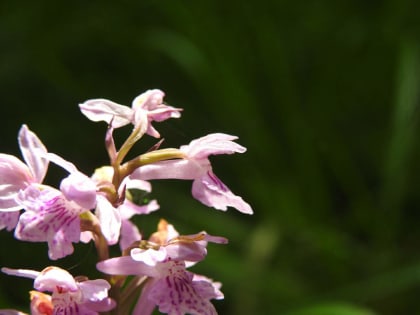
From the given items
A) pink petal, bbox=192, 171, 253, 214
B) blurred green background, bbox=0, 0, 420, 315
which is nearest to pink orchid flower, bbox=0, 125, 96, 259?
pink petal, bbox=192, 171, 253, 214

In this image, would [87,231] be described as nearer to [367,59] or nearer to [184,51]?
[184,51]

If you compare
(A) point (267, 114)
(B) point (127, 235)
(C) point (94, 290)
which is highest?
(A) point (267, 114)

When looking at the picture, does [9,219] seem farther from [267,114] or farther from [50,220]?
[267,114]

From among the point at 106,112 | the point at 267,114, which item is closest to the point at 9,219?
the point at 106,112

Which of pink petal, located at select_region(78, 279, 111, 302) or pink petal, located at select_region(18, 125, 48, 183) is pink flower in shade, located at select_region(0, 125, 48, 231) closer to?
pink petal, located at select_region(18, 125, 48, 183)

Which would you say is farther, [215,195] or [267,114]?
[267,114]

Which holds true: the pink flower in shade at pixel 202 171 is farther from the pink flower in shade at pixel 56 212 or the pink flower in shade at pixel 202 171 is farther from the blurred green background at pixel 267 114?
the blurred green background at pixel 267 114

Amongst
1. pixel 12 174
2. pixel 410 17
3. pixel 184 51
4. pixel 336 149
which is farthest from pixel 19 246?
pixel 410 17
